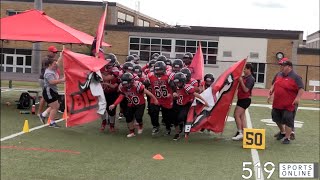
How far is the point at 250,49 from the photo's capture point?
35.7 m

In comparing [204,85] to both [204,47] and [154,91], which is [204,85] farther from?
[204,47]

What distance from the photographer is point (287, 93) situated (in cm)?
871

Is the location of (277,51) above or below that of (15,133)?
above

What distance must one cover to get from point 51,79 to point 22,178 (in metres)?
4.03

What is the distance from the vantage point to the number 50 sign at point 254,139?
26.9 ft

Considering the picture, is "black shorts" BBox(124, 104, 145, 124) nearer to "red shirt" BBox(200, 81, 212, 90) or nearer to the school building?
"red shirt" BBox(200, 81, 212, 90)

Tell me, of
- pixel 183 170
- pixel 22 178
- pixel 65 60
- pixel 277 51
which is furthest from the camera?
pixel 277 51

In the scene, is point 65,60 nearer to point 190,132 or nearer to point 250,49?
point 190,132

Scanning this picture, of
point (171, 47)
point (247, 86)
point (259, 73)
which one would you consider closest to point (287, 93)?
point (247, 86)

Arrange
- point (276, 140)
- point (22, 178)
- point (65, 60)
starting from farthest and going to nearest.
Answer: point (276, 140) < point (65, 60) < point (22, 178)

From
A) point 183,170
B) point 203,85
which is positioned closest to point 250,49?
point 203,85

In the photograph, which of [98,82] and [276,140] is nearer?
[98,82]

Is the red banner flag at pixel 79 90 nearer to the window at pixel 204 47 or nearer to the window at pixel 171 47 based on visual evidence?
the window at pixel 171 47

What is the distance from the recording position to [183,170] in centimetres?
655
